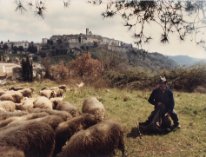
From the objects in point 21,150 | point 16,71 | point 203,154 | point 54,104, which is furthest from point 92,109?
point 16,71

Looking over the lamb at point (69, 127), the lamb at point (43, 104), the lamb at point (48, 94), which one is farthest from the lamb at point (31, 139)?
the lamb at point (48, 94)

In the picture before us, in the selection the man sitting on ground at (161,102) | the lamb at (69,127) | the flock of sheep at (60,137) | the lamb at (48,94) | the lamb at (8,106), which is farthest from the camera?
the lamb at (48,94)

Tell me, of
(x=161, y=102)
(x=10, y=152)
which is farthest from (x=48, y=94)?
(x=10, y=152)

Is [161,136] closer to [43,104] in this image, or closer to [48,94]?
[43,104]

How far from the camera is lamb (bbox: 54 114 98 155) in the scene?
12.5 meters

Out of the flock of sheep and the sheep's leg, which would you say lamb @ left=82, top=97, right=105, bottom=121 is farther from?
the sheep's leg

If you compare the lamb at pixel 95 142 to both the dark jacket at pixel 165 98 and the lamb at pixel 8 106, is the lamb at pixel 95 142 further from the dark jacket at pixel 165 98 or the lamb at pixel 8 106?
the lamb at pixel 8 106

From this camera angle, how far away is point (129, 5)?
364 inches

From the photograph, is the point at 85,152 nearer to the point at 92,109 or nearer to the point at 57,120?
the point at 57,120

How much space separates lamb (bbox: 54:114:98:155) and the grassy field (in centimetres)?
133

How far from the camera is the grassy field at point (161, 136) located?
13.6 meters

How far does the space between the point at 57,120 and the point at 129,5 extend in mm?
4995

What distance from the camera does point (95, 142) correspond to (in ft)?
38.2

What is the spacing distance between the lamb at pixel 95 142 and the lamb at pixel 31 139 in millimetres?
506
